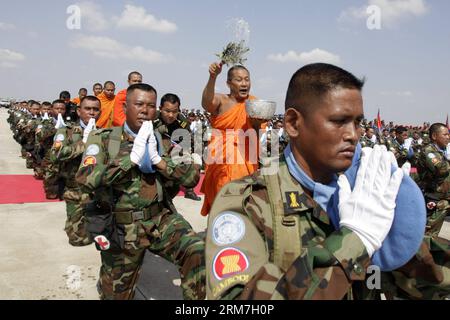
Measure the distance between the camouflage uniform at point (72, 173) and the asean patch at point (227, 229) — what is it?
385 cm

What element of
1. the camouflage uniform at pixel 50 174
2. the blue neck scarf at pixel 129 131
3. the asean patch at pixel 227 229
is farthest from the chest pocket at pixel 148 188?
the camouflage uniform at pixel 50 174

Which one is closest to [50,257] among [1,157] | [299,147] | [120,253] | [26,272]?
[26,272]

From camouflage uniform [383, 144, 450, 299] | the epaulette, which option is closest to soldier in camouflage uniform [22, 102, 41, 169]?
the epaulette

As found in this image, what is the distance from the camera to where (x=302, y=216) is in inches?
53.7

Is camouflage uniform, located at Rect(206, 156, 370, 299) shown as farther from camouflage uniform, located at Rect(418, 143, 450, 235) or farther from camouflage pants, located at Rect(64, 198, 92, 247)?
camouflage uniform, located at Rect(418, 143, 450, 235)

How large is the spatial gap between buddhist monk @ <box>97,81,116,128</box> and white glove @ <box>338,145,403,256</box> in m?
5.41

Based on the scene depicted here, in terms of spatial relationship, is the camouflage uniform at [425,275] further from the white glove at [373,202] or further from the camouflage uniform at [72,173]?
the camouflage uniform at [72,173]

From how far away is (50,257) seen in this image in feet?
14.6

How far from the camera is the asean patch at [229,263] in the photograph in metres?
1.18

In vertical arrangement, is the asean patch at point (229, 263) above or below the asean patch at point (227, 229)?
below

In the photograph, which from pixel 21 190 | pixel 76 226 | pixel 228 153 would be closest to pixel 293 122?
pixel 228 153

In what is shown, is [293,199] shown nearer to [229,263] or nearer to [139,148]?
[229,263]
